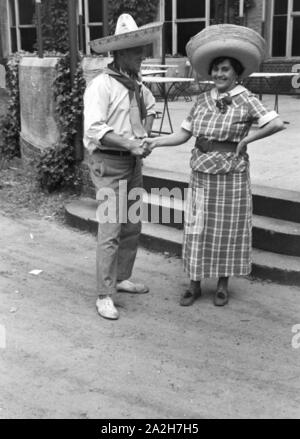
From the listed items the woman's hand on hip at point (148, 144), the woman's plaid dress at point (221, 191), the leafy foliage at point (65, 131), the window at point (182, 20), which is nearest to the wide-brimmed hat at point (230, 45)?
the woman's plaid dress at point (221, 191)

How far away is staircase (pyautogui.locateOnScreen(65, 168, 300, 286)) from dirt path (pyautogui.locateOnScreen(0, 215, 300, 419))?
15cm

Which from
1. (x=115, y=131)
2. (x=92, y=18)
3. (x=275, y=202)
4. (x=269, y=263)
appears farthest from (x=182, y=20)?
(x=115, y=131)

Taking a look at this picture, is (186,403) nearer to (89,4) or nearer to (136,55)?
(136,55)

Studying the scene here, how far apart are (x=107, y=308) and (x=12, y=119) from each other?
17.5ft


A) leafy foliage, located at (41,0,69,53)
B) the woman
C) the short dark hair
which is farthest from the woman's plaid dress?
leafy foliage, located at (41,0,69,53)

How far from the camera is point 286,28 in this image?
13.3m

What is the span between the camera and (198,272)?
13.7ft

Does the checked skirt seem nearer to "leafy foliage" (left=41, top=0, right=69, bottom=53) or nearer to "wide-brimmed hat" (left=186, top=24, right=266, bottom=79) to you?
"wide-brimmed hat" (left=186, top=24, right=266, bottom=79)

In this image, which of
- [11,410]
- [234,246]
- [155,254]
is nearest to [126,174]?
[234,246]

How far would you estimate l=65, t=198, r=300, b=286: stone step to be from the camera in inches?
178

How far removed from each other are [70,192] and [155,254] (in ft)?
6.17

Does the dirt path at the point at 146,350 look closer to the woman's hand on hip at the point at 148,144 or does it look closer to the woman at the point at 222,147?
the woman at the point at 222,147

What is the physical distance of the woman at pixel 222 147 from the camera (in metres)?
3.81

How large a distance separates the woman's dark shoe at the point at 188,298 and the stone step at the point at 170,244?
0.59 m
